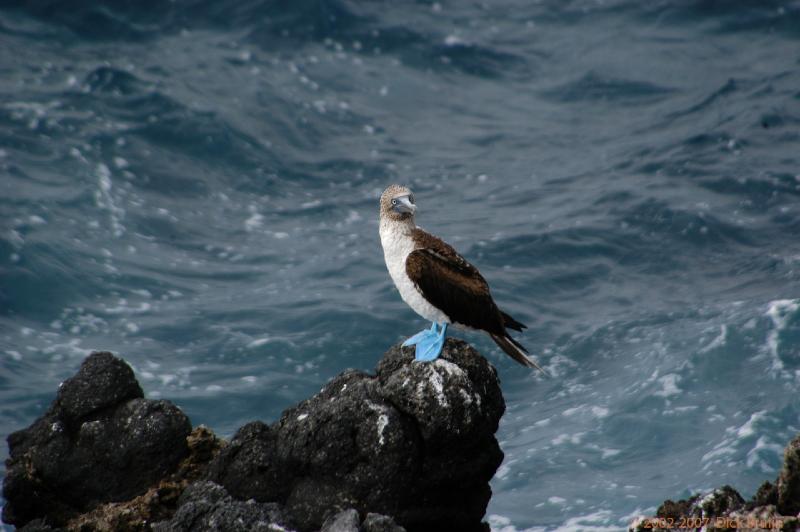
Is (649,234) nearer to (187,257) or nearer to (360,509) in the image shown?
(187,257)

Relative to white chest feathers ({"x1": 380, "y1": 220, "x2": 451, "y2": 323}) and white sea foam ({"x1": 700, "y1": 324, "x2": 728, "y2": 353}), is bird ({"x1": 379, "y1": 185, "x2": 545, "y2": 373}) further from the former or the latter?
white sea foam ({"x1": 700, "y1": 324, "x2": 728, "y2": 353})

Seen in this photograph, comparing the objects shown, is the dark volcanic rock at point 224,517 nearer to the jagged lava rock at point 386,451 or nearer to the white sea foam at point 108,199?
the jagged lava rock at point 386,451

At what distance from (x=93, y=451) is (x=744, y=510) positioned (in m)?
5.80

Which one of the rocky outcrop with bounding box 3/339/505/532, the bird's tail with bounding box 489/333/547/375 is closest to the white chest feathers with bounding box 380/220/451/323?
the rocky outcrop with bounding box 3/339/505/532

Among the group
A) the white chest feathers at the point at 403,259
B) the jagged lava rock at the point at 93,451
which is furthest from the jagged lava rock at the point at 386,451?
the jagged lava rock at the point at 93,451

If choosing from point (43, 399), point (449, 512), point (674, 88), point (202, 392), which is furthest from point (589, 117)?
point (449, 512)

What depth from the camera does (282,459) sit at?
8.70m

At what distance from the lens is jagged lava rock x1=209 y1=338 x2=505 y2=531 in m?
8.43

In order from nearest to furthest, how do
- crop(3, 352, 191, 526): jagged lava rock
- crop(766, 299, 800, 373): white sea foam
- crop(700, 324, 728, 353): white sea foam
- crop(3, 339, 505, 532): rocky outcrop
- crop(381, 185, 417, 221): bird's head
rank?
1. crop(3, 339, 505, 532): rocky outcrop
2. crop(381, 185, 417, 221): bird's head
3. crop(3, 352, 191, 526): jagged lava rock
4. crop(766, 299, 800, 373): white sea foam
5. crop(700, 324, 728, 353): white sea foam

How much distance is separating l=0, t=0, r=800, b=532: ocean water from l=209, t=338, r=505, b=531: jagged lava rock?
18.7ft

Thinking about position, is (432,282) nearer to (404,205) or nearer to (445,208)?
(404,205)

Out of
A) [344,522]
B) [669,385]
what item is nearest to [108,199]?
[669,385]

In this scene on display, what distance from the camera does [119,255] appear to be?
20234mm

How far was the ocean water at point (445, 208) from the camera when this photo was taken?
54.4 ft
